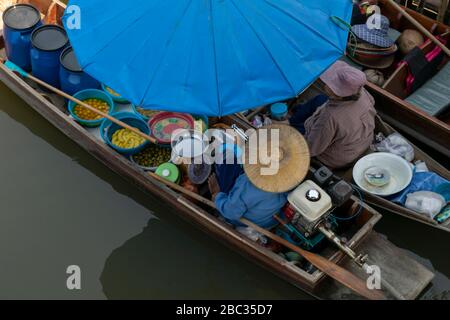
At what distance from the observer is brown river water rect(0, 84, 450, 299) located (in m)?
5.34

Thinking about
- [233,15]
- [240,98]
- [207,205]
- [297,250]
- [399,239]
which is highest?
[233,15]

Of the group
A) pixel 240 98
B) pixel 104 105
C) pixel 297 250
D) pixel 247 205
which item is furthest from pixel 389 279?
pixel 104 105

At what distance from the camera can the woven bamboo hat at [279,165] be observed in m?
3.86

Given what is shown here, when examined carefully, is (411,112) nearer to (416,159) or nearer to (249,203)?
(416,159)

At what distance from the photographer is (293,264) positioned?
4.41 m

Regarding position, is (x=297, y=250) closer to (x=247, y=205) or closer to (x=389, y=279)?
(x=247, y=205)

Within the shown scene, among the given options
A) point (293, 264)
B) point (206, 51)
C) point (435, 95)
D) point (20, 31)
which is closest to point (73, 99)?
point (20, 31)

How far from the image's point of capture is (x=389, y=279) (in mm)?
4551

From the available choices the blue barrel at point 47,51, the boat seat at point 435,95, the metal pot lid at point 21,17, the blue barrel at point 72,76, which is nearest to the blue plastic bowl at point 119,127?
the blue barrel at point 72,76

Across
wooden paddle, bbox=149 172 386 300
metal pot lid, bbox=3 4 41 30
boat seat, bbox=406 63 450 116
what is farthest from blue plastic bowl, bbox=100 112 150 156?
boat seat, bbox=406 63 450 116

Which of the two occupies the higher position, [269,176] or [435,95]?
[269,176]

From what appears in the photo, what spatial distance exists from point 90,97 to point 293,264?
9.50 ft

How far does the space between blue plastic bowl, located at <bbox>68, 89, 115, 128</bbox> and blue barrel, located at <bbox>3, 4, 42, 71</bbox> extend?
2.71 feet

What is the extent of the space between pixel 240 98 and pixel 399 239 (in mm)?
2849
